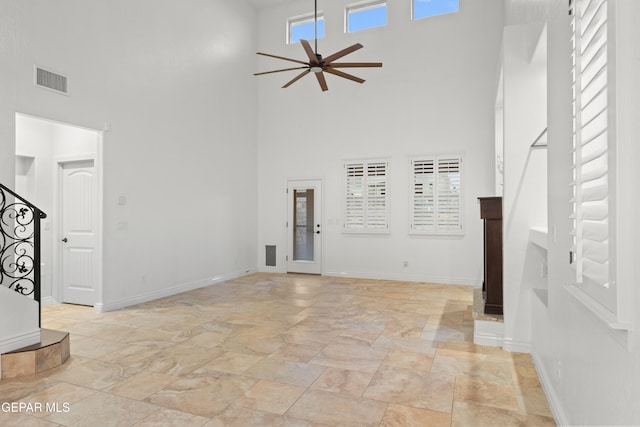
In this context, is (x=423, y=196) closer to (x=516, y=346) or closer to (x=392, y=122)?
(x=392, y=122)

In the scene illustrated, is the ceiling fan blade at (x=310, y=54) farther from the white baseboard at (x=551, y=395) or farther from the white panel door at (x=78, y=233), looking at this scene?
the white baseboard at (x=551, y=395)

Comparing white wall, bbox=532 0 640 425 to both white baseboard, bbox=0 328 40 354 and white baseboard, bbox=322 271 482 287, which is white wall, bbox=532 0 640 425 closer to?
white baseboard, bbox=322 271 482 287

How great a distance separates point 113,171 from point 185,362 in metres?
3.34

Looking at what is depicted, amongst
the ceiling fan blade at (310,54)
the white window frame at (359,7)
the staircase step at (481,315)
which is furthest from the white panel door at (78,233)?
the white window frame at (359,7)

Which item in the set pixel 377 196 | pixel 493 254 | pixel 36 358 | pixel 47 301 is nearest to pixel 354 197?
pixel 377 196

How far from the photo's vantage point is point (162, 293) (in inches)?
257

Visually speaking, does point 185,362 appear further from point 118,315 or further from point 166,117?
point 166,117

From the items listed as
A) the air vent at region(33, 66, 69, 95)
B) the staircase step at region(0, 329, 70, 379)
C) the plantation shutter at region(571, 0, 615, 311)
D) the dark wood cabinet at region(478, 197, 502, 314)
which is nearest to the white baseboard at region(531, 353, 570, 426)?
the dark wood cabinet at region(478, 197, 502, 314)

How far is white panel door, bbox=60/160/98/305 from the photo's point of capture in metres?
5.91

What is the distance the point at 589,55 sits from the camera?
1.81m

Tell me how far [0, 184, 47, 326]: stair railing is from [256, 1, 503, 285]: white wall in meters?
5.00

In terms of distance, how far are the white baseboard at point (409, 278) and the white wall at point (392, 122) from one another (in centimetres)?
2

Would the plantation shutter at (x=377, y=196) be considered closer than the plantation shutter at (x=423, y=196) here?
No

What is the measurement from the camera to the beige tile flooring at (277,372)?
8.93 ft
